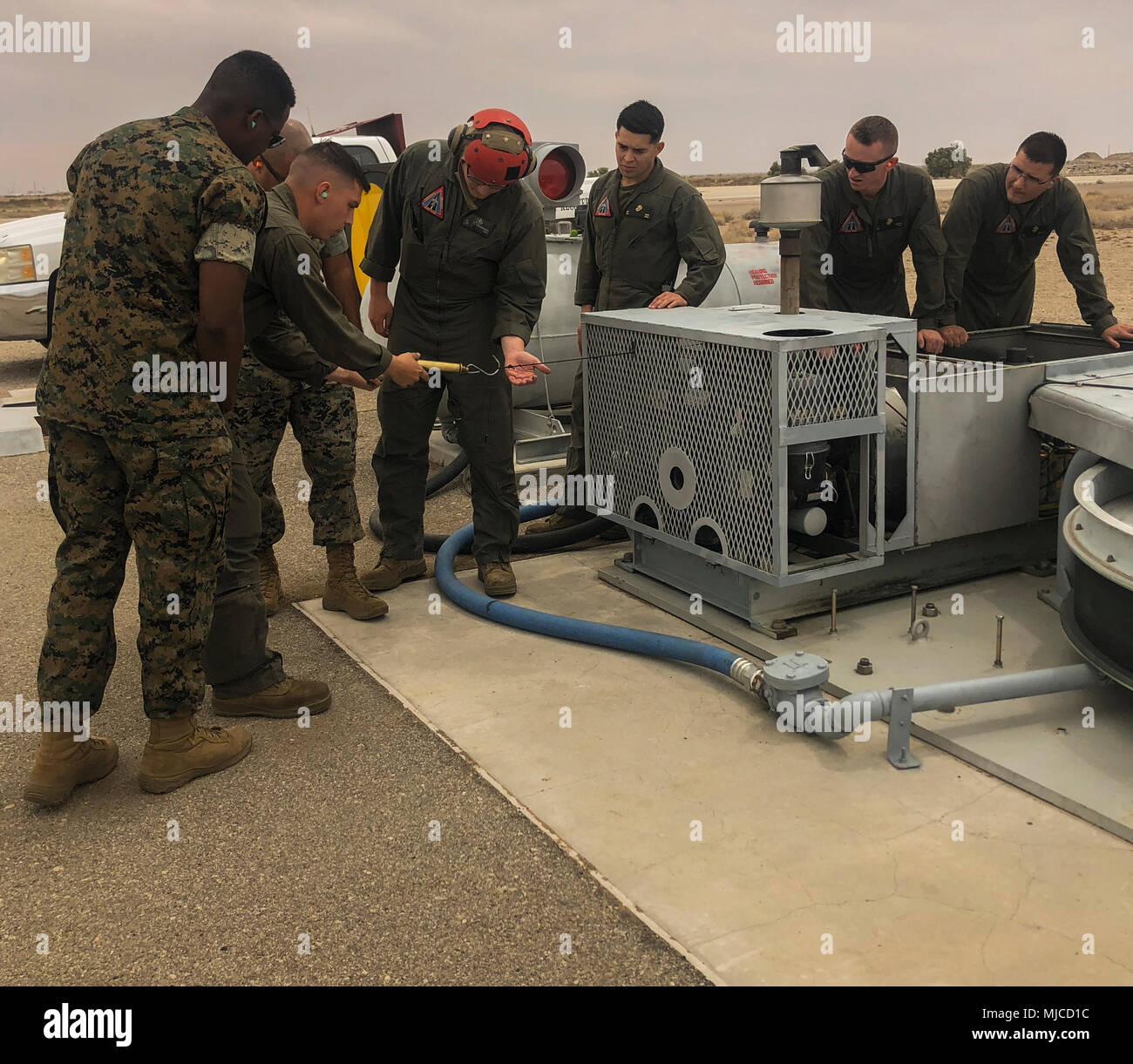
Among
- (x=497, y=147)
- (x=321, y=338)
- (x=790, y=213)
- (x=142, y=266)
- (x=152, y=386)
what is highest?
(x=497, y=147)

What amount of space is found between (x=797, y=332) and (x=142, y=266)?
2.05m

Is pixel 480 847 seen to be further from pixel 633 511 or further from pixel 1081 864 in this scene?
pixel 633 511

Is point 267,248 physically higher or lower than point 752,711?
higher

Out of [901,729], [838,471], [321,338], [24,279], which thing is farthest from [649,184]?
[24,279]

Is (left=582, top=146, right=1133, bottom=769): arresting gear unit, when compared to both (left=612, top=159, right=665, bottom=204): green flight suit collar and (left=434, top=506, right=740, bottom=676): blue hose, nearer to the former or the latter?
(left=434, top=506, right=740, bottom=676): blue hose

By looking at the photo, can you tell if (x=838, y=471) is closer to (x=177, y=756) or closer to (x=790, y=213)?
(x=790, y=213)

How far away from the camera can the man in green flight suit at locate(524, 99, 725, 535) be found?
5.02 m

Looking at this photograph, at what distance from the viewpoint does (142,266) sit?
2.88 metres

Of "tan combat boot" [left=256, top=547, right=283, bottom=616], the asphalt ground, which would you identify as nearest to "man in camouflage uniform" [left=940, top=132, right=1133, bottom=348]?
"tan combat boot" [left=256, top=547, right=283, bottom=616]

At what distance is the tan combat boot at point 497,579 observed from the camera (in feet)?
15.0

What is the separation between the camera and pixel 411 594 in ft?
15.4
